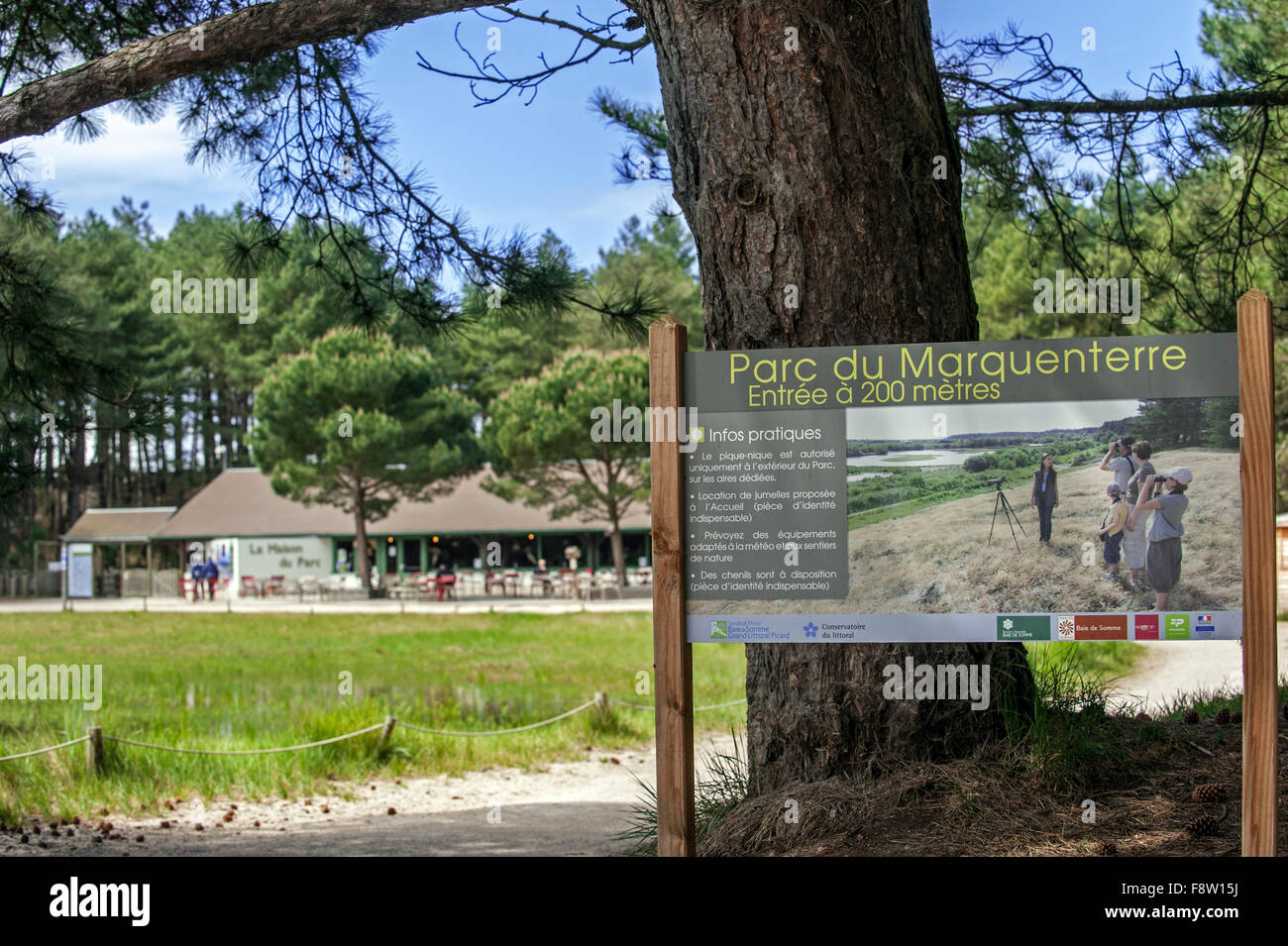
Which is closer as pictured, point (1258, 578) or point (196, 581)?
point (1258, 578)

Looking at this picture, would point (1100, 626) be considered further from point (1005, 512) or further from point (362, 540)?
point (362, 540)

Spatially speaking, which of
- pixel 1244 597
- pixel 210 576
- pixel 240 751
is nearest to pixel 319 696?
pixel 240 751

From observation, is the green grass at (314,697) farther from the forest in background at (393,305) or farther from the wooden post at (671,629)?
the wooden post at (671,629)

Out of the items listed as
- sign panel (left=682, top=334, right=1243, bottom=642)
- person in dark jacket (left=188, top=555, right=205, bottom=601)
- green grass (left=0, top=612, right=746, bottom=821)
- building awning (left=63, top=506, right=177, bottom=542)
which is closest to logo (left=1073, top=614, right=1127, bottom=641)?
sign panel (left=682, top=334, right=1243, bottom=642)

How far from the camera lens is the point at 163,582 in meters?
42.1

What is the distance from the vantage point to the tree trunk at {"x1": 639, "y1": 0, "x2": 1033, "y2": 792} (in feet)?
16.6

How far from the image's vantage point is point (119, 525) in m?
43.3

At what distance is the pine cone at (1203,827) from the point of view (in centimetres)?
450

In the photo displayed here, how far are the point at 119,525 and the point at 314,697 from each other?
109 feet

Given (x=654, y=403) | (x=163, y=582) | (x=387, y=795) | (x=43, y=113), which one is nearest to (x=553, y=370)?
(x=163, y=582)

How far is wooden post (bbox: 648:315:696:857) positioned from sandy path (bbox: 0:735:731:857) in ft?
8.28
